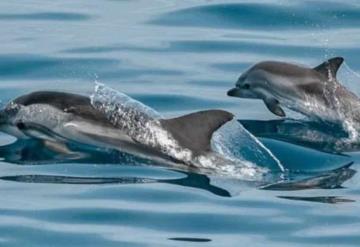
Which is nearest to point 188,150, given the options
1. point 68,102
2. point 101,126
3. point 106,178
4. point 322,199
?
point 106,178

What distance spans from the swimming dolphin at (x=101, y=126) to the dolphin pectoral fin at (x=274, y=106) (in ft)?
7.26

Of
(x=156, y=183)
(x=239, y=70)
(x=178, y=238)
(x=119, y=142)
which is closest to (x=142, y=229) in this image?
(x=178, y=238)

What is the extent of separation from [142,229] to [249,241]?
813 millimetres

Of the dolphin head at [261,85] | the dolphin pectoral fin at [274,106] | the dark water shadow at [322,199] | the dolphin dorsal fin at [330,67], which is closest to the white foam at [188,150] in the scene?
the dark water shadow at [322,199]

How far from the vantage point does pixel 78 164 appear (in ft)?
46.1

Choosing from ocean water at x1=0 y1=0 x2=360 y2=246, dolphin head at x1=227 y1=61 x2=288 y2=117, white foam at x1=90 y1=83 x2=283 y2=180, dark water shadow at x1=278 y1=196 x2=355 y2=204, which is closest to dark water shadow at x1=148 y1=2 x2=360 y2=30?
ocean water at x1=0 y1=0 x2=360 y2=246

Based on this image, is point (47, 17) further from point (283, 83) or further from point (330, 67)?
point (330, 67)

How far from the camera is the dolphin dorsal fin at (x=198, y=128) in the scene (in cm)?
1387

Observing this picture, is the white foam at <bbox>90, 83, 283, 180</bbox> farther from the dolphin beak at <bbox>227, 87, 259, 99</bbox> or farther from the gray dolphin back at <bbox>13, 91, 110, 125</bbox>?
the dolphin beak at <bbox>227, 87, 259, 99</bbox>

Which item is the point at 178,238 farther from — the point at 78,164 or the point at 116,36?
the point at 116,36

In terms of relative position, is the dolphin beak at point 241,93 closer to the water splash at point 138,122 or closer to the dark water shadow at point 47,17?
the water splash at point 138,122

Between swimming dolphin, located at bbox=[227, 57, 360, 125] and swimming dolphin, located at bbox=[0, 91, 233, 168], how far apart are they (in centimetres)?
236

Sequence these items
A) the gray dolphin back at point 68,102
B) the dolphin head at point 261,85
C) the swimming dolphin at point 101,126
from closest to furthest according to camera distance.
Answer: the swimming dolphin at point 101,126 → the gray dolphin back at point 68,102 → the dolphin head at point 261,85

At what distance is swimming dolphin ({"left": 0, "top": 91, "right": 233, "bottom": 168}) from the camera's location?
45.8ft
